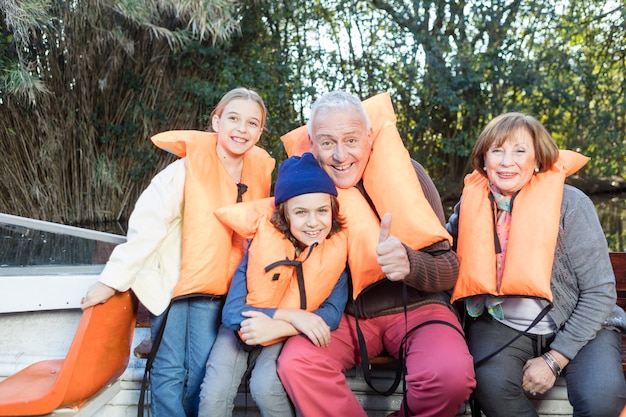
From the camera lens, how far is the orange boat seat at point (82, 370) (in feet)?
6.04

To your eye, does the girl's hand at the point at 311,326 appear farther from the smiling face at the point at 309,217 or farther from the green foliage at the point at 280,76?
the green foliage at the point at 280,76

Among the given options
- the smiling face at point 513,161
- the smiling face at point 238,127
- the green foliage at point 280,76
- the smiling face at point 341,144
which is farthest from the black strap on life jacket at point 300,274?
the green foliage at point 280,76

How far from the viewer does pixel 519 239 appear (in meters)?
1.97

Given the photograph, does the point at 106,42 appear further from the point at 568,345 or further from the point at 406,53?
the point at 568,345

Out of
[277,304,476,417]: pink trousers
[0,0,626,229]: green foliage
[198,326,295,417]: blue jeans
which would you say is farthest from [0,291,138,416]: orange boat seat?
[0,0,626,229]: green foliage

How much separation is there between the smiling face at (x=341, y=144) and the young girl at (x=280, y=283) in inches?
5.0

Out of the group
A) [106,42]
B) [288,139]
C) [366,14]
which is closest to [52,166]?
[106,42]

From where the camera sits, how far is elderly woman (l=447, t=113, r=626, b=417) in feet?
6.03

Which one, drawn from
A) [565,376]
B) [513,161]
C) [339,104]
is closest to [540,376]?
[565,376]

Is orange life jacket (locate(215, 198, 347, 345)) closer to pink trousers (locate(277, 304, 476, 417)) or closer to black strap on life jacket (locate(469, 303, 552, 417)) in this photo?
pink trousers (locate(277, 304, 476, 417))

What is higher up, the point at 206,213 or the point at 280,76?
the point at 280,76

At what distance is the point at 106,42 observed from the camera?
298 inches

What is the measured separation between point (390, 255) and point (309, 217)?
0.28 metres

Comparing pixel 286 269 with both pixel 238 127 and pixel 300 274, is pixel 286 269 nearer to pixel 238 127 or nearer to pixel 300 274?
pixel 300 274
